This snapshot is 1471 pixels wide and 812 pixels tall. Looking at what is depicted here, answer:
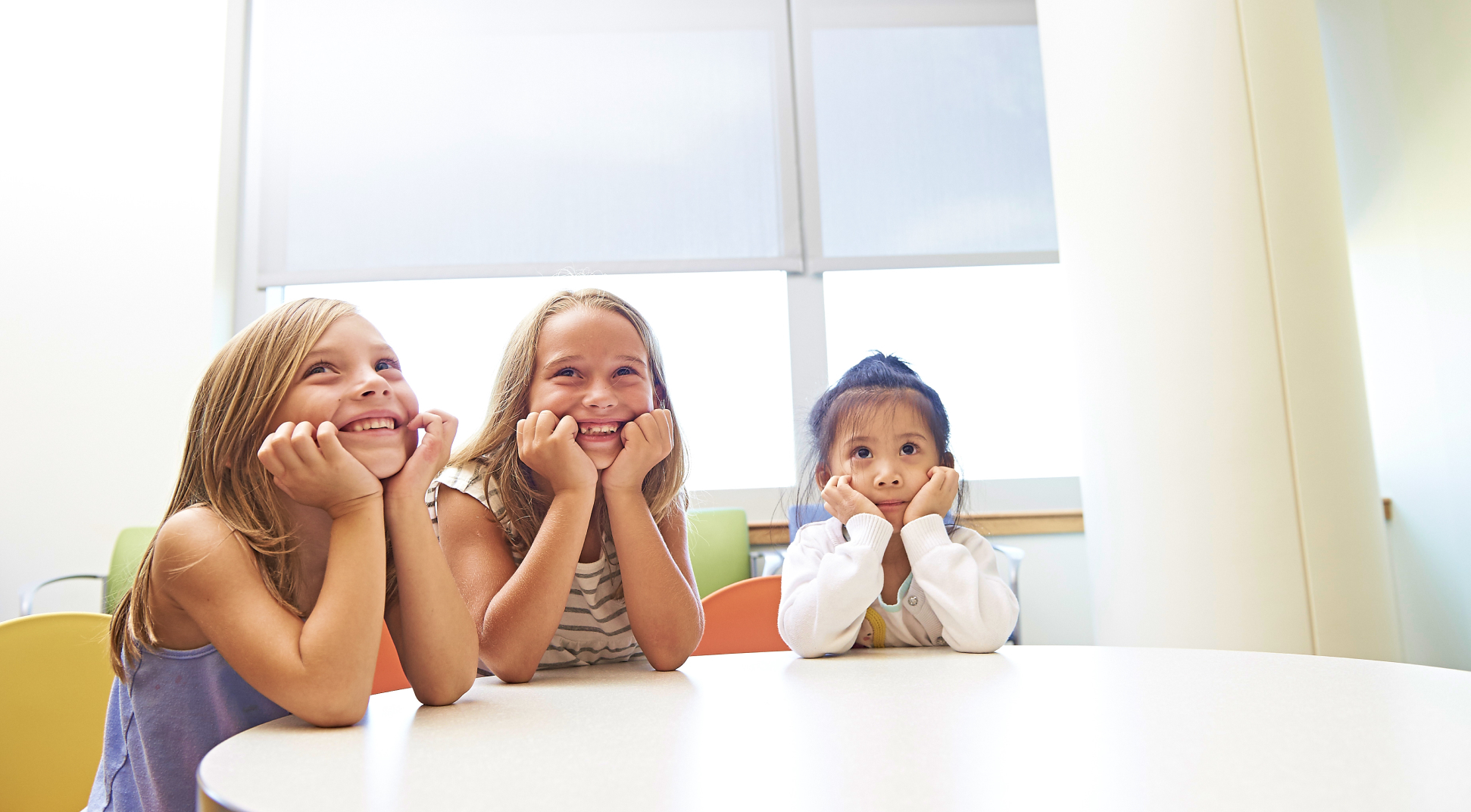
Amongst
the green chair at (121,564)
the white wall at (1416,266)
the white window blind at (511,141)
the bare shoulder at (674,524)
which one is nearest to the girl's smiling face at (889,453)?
the bare shoulder at (674,524)

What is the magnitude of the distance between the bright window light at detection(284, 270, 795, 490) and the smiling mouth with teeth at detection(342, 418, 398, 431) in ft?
8.41

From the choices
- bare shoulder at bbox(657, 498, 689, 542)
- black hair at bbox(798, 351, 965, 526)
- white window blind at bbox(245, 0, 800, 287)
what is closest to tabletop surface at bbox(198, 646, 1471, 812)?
bare shoulder at bbox(657, 498, 689, 542)

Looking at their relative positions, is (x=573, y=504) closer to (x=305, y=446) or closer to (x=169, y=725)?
(x=305, y=446)

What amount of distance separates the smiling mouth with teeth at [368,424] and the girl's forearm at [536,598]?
0.20m

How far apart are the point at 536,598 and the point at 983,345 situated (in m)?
2.93

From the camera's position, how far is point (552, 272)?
3.40 metres

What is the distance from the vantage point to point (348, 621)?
688 mm

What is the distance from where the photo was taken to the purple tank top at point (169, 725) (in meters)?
0.74

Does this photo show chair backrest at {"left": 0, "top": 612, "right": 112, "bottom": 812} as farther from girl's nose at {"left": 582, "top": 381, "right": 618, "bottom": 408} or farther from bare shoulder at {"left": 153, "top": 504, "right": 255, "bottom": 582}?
girl's nose at {"left": 582, "top": 381, "right": 618, "bottom": 408}

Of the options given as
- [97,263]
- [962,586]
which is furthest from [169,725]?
[97,263]

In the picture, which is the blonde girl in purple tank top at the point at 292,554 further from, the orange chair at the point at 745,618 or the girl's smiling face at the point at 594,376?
the orange chair at the point at 745,618

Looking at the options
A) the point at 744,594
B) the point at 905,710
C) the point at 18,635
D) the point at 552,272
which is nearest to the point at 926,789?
the point at 905,710

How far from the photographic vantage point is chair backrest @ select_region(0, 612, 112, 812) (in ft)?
3.85

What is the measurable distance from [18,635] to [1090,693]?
1472 mm
